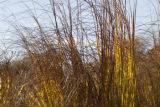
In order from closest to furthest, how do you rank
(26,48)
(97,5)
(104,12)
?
(104,12)
(97,5)
(26,48)

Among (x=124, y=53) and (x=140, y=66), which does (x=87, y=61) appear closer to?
(x=124, y=53)

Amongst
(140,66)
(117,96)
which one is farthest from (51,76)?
(140,66)

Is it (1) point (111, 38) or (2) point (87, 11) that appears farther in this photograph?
(2) point (87, 11)

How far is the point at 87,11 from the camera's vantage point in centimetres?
183

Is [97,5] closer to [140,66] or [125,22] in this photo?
[125,22]

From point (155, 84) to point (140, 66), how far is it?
23cm

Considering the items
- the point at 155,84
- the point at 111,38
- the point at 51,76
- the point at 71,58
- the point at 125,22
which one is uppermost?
the point at 125,22

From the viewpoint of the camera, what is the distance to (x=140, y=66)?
82.5 inches

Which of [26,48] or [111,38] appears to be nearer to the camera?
[111,38]

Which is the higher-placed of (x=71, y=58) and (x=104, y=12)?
(x=104, y=12)

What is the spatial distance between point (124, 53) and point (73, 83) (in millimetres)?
434

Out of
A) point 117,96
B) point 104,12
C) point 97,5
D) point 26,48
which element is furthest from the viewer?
point 26,48

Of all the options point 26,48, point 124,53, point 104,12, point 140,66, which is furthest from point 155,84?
point 26,48

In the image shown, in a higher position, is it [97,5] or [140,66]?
[97,5]
